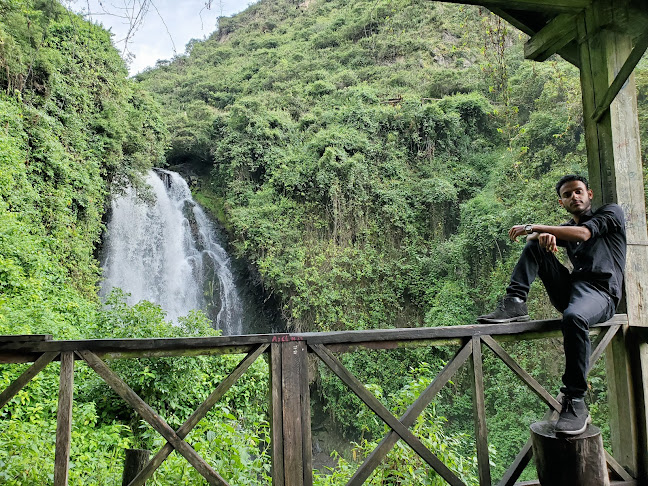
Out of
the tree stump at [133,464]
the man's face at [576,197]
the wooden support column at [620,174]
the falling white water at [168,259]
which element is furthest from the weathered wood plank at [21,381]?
the falling white water at [168,259]

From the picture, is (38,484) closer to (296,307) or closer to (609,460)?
(609,460)

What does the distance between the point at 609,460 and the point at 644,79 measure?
8.37 metres

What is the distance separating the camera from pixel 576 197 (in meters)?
2.67

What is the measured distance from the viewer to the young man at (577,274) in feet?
7.23

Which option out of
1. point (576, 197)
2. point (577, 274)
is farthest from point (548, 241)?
point (576, 197)

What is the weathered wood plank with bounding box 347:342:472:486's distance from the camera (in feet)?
7.06

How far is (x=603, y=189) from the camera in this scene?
112 inches

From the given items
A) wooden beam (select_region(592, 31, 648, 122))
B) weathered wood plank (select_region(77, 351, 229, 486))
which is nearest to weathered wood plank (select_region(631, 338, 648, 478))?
wooden beam (select_region(592, 31, 648, 122))

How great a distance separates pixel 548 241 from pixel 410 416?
123cm

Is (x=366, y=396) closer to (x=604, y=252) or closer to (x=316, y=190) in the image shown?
(x=604, y=252)

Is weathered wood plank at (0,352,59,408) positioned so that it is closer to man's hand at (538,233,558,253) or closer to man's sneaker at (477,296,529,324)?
man's sneaker at (477,296,529,324)

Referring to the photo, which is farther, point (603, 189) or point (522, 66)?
point (522, 66)

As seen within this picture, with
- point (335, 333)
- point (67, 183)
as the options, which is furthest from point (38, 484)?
point (67, 183)

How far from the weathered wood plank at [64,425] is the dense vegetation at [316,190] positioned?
165 cm
